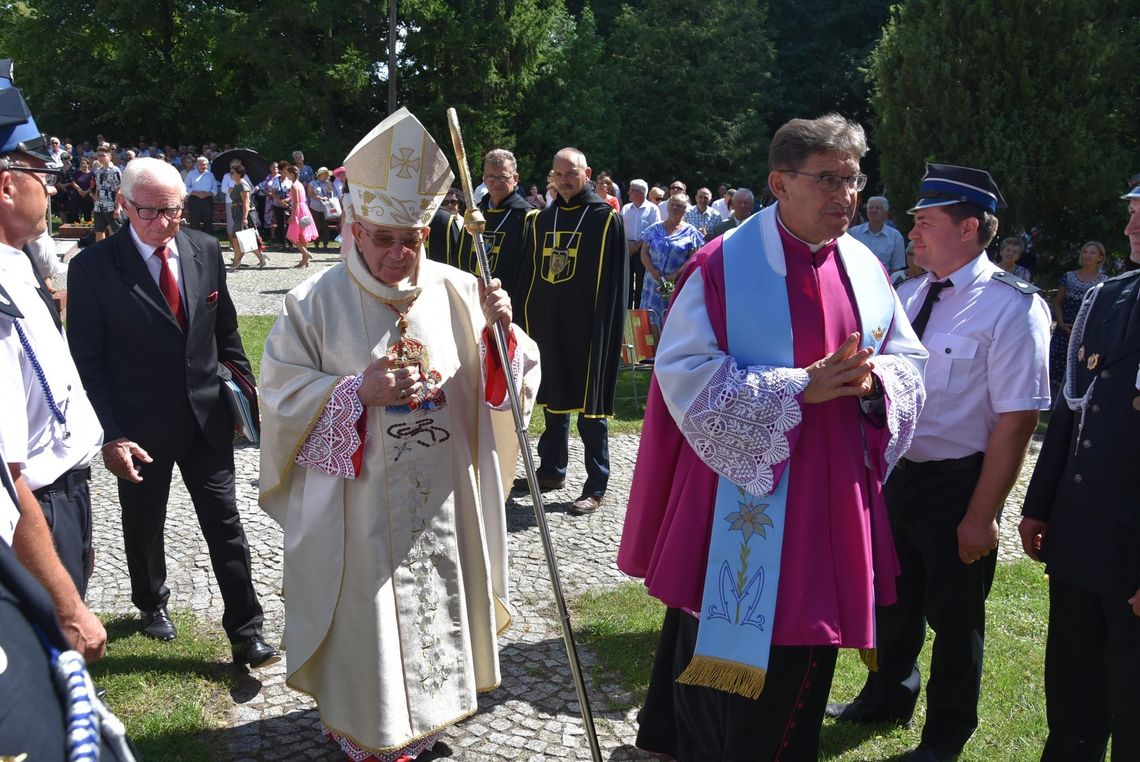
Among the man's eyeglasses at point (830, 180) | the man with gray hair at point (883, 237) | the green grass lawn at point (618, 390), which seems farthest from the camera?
the man with gray hair at point (883, 237)

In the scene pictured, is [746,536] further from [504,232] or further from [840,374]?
[504,232]

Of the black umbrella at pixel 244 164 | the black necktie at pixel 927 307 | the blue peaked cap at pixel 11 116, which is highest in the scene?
the black umbrella at pixel 244 164

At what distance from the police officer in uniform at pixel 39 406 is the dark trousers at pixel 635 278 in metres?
10.3

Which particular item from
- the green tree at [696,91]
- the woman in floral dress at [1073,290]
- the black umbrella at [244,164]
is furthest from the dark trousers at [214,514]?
the green tree at [696,91]

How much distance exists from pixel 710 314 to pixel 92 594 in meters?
3.93

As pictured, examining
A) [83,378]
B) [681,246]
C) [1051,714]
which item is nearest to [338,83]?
[681,246]

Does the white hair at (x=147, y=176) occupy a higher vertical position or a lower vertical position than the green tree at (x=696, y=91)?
lower

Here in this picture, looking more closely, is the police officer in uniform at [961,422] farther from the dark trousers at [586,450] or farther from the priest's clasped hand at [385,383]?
the dark trousers at [586,450]

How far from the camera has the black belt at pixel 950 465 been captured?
11.9 feet

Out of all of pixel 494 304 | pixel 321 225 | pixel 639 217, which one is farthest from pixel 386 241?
pixel 321 225

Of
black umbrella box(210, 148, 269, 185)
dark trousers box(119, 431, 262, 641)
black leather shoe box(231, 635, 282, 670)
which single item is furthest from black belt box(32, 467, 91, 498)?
black umbrella box(210, 148, 269, 185)

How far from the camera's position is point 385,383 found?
11.0 feet

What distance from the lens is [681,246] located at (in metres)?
10.8

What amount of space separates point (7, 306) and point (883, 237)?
9665 millimetres
